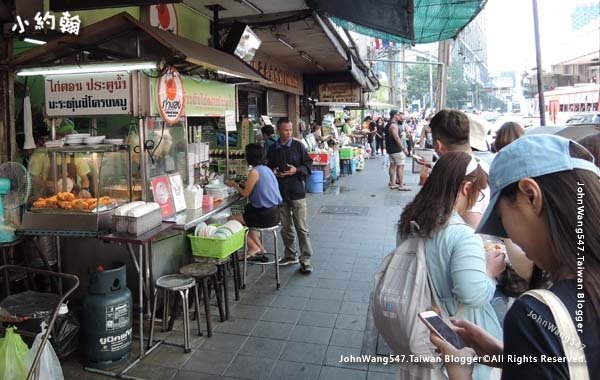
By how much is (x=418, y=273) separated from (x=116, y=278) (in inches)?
108

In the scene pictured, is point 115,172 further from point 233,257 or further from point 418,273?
point 418,273

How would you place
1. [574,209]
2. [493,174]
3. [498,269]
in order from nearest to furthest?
[574,209], [493,174], [498,269]

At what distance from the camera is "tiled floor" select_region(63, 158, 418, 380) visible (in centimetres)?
366

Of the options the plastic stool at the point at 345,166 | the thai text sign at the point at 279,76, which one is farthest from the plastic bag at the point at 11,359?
the plastic stool at the point at 345,166

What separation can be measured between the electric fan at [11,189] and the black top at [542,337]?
4127 millimetres

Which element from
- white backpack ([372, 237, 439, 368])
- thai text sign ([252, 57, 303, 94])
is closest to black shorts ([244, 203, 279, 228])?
white backpack ([372, 237, 439, 368])

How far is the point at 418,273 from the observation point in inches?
79.0

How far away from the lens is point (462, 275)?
2023 millimetres

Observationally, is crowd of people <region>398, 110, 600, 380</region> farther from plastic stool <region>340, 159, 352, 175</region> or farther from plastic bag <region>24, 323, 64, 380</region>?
plastic stool <region>340, 159, 352, 175</region>

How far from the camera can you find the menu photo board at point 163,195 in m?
4.42

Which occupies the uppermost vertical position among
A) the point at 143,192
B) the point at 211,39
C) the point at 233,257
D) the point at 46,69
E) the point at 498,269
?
the point at 211,39

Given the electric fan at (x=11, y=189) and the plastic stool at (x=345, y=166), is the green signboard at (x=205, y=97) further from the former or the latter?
the plastic stool at (x=345, y=166)

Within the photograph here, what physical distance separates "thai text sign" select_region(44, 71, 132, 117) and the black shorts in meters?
2.02

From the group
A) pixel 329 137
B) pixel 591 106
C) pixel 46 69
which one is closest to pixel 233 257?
pixel 46 69
